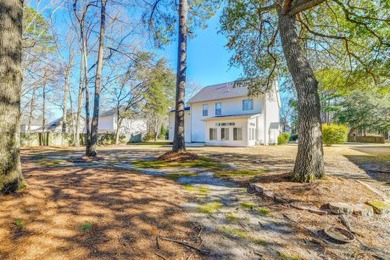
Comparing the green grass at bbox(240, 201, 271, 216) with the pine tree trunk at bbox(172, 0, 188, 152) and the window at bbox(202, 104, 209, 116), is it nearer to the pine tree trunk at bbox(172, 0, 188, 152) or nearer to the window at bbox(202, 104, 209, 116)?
the pine tree trunk at bbox(172, 0, 188, 152)

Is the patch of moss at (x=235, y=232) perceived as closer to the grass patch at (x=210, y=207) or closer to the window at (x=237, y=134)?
the grass patch at (x=210, y=207)

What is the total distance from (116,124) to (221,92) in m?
19.7

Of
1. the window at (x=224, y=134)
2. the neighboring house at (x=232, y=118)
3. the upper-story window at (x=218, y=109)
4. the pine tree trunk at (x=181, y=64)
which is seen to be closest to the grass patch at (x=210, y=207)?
the pine tree trunk at (x=181, y=64)

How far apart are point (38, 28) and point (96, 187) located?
1705 centimetres

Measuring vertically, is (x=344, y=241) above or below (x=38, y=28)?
below

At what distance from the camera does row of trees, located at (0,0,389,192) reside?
449 centimetres

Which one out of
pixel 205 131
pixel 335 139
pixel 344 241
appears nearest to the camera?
pixel 344 241

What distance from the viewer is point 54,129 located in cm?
4141

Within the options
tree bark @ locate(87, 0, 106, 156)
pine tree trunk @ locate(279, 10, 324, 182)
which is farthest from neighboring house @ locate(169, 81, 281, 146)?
pine tree trunk @ locate(279, 10, 324, 182)

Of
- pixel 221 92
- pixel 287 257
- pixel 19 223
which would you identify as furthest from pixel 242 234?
pixel 221 92

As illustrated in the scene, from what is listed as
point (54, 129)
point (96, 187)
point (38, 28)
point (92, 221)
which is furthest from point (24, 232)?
point (54, 129)

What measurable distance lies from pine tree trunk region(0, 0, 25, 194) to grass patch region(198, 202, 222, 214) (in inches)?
110

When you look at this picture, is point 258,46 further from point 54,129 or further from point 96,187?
point 54,129

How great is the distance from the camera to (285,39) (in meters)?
5.22
